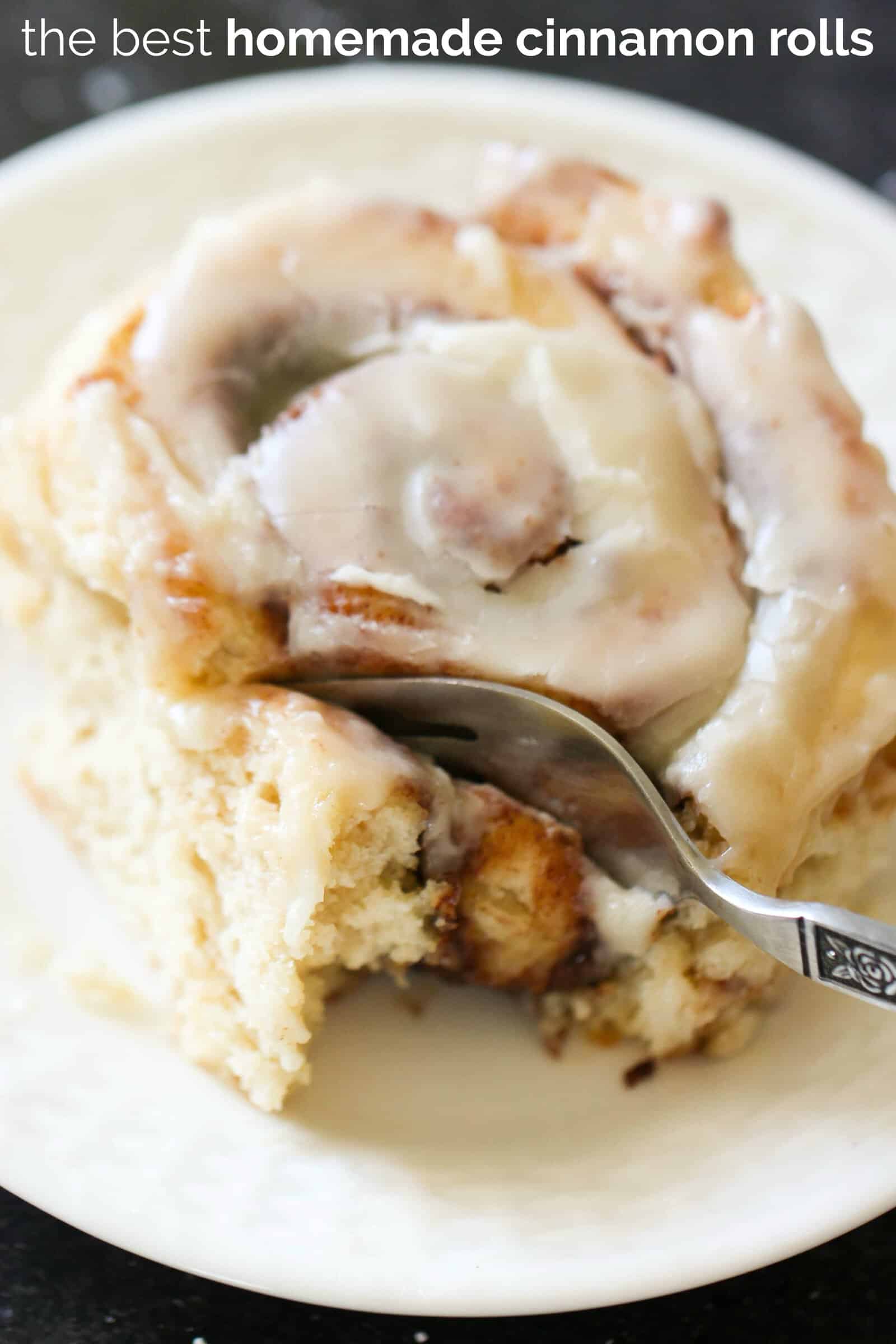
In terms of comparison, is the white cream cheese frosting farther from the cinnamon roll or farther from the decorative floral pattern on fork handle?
the decorative floral pattern on fork handle

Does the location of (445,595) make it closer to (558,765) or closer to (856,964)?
(558,765)

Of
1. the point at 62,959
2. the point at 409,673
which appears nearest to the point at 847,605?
the point at 409,673

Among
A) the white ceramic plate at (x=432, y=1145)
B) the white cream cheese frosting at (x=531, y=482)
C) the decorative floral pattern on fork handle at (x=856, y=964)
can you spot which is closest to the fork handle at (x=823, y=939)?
the decorative floral pattern on fork handle at (x=856, y=964)

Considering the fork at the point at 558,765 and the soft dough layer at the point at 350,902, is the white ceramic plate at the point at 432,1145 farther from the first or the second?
the fork at the point at 558,765

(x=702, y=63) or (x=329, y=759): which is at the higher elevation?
(x=702, y=63)

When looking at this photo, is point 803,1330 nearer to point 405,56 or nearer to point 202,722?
point 202,722

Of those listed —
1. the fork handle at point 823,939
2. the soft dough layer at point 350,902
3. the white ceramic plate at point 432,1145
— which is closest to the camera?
the fork handle at point 823,939
